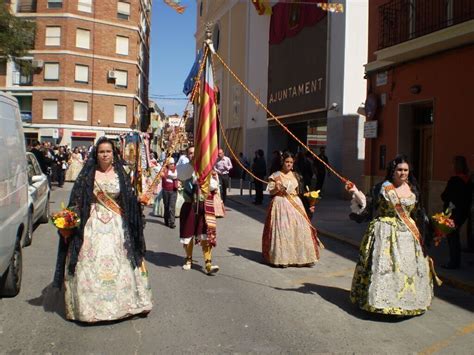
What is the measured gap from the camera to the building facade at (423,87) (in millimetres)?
10594

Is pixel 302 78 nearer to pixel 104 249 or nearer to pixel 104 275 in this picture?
pixel 104 249

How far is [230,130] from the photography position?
3228 centimetres

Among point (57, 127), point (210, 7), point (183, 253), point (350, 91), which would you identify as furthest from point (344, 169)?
point (57, 127)

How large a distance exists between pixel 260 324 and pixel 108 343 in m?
1.50

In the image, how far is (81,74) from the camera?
152 ft

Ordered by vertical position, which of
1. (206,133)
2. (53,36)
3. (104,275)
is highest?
(53,36)

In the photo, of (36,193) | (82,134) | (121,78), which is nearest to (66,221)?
(36,193)

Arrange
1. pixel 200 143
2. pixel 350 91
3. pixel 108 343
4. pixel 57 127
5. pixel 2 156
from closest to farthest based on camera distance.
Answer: pixel 108 343 → pixel 2 156 → pixel 200 143 → pixel 350 91 → pixel 57 127

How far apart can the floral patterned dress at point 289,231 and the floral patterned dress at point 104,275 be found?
10.3 feet

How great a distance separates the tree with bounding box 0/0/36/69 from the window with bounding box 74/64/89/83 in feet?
101

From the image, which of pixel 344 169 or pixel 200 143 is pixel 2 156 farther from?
pixel 344 169

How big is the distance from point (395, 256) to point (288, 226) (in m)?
2.68

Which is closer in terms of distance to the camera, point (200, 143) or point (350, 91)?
point (200, 143)

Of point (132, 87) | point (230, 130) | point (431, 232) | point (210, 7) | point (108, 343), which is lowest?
point (108, 343)
